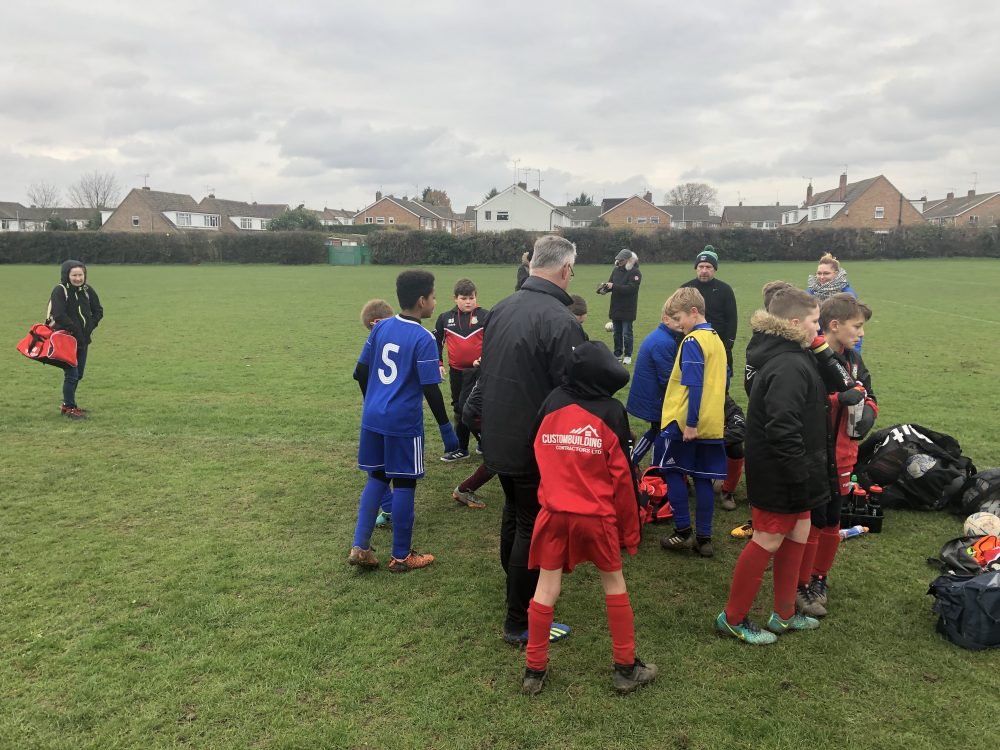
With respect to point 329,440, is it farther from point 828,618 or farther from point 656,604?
Answer: point 828,618

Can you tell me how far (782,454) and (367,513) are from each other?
2791 mm

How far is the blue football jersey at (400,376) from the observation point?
179 inches

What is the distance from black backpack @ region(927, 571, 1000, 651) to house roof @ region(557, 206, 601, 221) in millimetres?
90626

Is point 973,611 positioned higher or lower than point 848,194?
lower

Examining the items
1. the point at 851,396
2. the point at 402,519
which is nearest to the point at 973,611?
the point at 851,396

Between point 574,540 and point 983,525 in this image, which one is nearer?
point 574,540

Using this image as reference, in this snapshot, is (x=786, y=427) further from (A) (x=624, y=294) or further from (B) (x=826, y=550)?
(A) (x=624, y=294)

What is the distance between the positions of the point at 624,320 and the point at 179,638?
9.59 metres

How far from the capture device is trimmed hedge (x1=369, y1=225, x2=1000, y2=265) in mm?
44906

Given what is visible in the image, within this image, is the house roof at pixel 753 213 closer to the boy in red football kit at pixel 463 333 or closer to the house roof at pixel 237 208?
the house roof at pixel 237 208

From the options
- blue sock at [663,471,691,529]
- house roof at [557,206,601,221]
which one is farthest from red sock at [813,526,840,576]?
house roof at [557,206,601,221]

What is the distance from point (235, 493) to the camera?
6.20m

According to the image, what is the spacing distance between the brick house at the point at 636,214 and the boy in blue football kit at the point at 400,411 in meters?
83.1

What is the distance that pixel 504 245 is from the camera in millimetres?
45719
